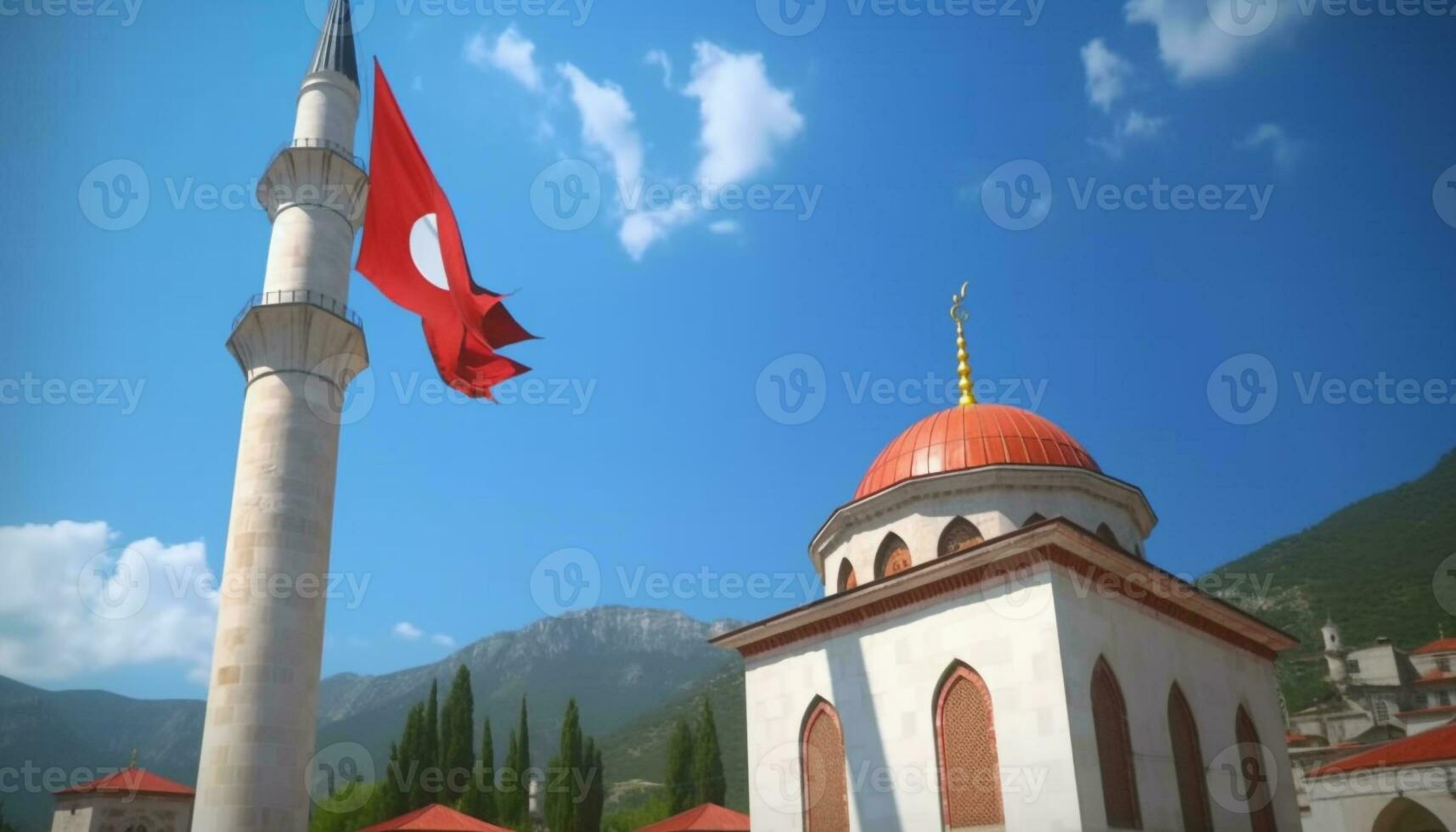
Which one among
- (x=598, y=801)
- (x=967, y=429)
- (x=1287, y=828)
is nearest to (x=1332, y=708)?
(x=598, y=801)

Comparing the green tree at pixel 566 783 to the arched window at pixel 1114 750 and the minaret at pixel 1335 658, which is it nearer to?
the arched window at pixel 1114 750

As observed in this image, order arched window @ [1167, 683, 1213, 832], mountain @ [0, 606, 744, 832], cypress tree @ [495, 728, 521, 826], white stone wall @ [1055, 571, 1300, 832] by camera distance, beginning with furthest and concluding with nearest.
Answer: mountain @ [0, 606, 744, 832]
cypress tree @ [495, 728, 521, 826]
arched window @ [1167, 683, 1213, 832]
white stone wall @ [1055, 571, 1300, 832]

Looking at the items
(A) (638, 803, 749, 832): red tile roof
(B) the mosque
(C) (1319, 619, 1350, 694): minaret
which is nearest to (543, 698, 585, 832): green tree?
(A) (638, 803, 749, 832): red tile roof

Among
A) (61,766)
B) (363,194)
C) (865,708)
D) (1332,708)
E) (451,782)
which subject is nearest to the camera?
(865,708)

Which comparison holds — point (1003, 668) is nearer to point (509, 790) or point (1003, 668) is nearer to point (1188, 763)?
point (1188, 763)

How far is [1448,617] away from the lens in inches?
2394

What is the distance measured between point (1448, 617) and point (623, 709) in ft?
291

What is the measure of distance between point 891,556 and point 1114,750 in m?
4.92

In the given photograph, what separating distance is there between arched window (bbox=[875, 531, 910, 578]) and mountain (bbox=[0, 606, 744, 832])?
8381 centimetres

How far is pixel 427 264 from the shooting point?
50.0ft

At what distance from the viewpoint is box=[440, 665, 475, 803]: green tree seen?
38125 millimetres

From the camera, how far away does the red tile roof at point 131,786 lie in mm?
29328

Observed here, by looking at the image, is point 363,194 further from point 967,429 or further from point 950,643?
point 950,643

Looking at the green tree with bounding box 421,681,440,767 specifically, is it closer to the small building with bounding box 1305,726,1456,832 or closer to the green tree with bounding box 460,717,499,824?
the green tree with bounding box 460,717,499,824
